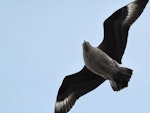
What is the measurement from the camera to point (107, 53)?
981 centimetres

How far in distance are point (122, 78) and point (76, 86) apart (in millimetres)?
1282

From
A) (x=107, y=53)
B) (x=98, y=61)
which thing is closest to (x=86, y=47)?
(x=98, y=61)

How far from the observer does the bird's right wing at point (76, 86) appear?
32.9 ft

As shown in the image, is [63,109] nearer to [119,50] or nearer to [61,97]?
[61,97]

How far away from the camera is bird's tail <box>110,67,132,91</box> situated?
30.5 feet

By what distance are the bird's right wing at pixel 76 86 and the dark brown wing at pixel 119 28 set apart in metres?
0.69

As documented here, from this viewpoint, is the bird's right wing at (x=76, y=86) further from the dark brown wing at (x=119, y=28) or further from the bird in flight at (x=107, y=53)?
the dark brown wing at (x=119, y=28)

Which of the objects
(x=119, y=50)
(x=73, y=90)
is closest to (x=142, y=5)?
(x=119, y=50)

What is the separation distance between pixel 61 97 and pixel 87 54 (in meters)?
1.56

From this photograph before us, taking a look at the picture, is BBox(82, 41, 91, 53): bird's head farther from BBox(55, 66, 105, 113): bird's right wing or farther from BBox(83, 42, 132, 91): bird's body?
BBox(55, 66, 105, 113): bird's right wing

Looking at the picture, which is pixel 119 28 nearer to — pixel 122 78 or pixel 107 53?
pixel 107 53

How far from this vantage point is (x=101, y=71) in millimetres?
9250

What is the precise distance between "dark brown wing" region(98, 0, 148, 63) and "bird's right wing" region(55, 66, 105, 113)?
69cm

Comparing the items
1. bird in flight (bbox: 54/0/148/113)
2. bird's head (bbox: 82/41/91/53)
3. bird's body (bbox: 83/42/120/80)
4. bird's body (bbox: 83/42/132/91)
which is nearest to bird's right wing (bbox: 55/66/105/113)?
bird in flight (bbox: 54/0/148/113)
